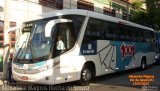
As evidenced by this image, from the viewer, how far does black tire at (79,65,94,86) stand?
12922 millimetres

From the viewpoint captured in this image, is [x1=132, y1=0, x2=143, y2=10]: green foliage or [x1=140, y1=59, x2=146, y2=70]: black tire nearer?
[x1=140, y1=59, x2=146, y2=70]: black tire

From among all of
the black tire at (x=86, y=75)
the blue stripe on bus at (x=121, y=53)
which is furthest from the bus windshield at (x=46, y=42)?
the blue stripe on bus at (x=121, y=53)

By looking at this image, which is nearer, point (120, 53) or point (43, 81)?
point (43, 81)

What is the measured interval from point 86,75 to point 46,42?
2513mm

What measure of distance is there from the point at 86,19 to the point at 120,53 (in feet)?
12.6

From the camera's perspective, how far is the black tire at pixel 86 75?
12.9 meters

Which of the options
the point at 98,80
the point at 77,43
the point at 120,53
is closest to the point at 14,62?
the point at 77,43

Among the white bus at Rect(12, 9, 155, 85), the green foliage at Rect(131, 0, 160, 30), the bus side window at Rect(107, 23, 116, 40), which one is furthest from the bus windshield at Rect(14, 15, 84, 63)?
the green foliage at Rect(131, 0, 160, 30)

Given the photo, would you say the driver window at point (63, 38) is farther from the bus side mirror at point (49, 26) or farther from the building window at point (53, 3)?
the building window at point (53, 3)

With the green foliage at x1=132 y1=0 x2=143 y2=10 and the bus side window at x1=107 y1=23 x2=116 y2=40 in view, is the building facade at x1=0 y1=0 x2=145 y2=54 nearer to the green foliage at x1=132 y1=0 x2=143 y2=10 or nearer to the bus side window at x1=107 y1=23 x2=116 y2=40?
the green foliage at x1=132 y1=0 x2=143 y2=10

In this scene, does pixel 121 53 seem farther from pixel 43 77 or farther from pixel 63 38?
pixel 43 77

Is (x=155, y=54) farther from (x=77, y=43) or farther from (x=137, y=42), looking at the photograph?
(x=77, y=43)

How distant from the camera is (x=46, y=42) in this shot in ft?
38.2

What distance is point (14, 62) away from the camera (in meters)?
12.3
